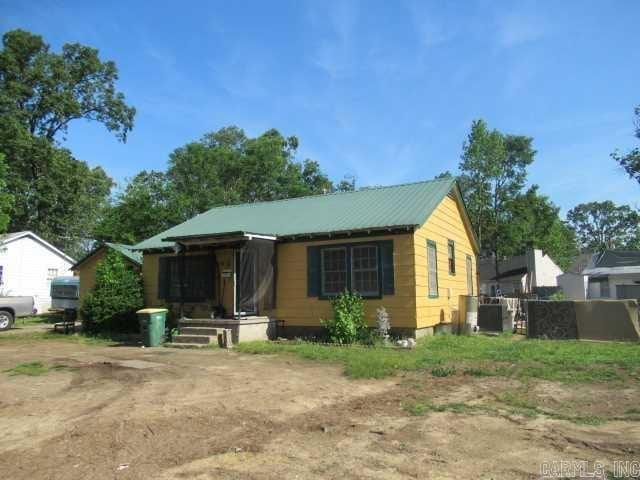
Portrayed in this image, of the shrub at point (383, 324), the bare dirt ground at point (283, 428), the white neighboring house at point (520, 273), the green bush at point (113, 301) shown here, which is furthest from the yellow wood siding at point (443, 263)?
the white neighboring house at point (520, 273)

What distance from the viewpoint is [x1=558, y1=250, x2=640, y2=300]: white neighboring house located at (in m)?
34.0

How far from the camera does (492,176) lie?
1489 inches

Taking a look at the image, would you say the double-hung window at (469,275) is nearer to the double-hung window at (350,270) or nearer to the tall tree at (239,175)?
the double-hung window at (350,270)

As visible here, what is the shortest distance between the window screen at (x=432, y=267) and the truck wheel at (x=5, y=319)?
1779 cm

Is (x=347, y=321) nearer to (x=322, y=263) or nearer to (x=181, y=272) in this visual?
(x=322, y=263)

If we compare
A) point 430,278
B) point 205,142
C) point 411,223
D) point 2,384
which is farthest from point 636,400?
point 205,142

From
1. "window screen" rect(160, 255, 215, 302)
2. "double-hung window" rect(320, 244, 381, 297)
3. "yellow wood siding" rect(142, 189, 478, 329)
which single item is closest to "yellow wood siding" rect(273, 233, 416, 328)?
"yellow wood siding" rect(142, 189, 478, 329)

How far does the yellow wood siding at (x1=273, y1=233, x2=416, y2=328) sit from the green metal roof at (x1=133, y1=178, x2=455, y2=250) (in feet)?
1.59

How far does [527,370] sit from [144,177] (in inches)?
1449

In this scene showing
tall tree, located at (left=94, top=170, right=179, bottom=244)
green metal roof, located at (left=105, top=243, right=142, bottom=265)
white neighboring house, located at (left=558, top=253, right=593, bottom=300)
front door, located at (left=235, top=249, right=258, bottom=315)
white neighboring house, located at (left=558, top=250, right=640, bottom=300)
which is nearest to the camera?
front door, located at (left=235, top=249, right=258, bottom=315)

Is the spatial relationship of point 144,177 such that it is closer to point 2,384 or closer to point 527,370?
point 2,384

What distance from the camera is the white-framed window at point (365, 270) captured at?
45.5ft

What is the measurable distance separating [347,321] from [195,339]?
4.24m

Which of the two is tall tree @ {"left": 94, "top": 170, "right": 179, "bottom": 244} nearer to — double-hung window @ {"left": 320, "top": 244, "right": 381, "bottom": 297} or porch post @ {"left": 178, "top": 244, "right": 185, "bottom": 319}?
porch post @ {"left": 178, "top": 244, "right": 185, "bottom": 319}
